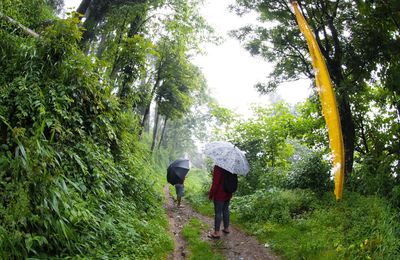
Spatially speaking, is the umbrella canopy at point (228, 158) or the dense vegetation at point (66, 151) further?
the umbrella canopy at point (228, 158)

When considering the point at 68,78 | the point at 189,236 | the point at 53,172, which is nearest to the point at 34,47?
the point at 68,78

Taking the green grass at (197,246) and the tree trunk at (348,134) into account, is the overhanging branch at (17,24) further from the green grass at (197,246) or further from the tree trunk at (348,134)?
the tree trunk at (348,134)

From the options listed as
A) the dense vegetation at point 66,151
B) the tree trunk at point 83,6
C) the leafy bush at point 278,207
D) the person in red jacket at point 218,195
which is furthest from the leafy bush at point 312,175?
the tree trunk at point 83,6

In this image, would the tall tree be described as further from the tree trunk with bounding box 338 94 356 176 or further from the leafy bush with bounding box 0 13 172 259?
the leafy bush with bounding box 0 13 172 259

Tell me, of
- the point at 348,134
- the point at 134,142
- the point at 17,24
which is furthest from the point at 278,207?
the point at 17,24

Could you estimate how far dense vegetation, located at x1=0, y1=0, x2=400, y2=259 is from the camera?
4.44 m

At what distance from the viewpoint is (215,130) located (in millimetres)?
19969

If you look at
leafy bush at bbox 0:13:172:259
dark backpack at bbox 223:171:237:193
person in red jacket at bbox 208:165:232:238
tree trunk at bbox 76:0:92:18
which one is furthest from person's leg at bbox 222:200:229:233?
tree trunk at bbox 76:0:92:18

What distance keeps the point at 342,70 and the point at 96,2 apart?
335 inches

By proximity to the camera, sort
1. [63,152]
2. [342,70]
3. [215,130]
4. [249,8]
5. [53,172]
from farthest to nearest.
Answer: [215,130], [249,8], [342,70], [63,152], [53,172]

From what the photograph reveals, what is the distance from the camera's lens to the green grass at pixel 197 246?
21.3 ft

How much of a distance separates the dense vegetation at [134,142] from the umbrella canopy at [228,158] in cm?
177

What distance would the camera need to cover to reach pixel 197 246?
705 cm

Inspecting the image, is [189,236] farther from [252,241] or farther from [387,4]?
[387,4]
